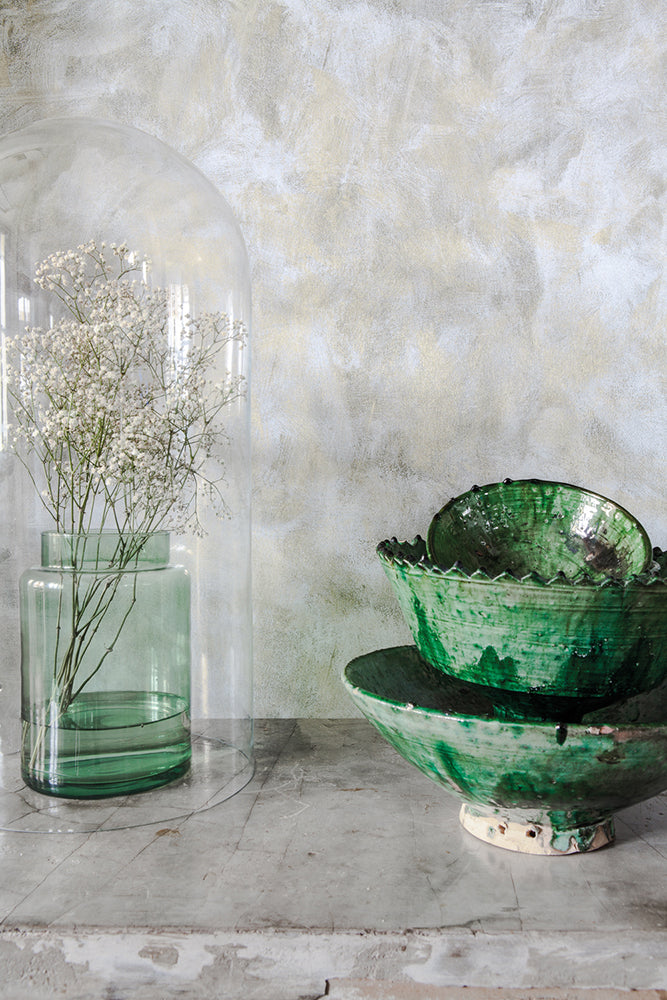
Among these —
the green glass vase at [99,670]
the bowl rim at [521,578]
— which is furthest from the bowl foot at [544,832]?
the green glass vase at [99,670]

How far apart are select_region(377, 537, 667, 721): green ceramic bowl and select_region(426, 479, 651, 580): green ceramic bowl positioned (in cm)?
14

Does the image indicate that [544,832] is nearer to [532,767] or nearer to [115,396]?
[532,767]

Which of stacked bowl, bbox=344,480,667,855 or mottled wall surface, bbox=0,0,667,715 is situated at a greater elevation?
mottled wall surface, bbox=0,0,667,715

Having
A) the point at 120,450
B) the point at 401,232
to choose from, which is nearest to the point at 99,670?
the point at 120,450

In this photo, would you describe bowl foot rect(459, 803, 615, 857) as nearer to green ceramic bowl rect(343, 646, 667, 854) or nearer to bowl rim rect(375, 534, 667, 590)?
green ceramic bowl rect(343, 646, 667, 854)

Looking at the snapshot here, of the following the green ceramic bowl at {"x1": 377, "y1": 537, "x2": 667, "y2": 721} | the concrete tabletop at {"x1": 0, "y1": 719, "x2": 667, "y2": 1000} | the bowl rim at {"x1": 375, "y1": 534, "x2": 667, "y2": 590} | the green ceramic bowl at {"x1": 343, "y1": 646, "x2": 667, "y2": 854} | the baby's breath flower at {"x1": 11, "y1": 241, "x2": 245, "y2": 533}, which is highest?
the baby's breath flower at {"x1": 11, "y1": 241, "x2": 245, "y2": 533}

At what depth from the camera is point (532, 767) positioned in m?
0.55

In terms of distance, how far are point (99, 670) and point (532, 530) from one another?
402mm

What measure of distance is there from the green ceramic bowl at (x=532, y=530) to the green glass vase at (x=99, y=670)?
10.2 inches

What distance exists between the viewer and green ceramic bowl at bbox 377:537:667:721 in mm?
551

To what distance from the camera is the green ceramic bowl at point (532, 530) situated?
73 centimetres

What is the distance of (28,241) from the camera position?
0.76 metres

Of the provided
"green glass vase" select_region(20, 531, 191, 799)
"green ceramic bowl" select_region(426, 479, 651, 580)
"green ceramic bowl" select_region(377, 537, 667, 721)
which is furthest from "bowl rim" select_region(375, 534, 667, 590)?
"green glass vase" select_region(20, 531, 191, 799)

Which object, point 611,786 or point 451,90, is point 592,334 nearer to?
point 451,90
